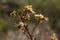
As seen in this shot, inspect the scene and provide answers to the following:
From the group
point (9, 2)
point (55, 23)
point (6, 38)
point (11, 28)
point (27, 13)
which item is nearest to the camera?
point (27, 13)

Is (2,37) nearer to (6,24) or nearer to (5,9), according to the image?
(6,24)

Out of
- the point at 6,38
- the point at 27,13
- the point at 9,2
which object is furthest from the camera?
the point at 9,2

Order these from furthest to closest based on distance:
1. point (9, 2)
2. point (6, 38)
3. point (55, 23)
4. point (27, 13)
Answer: point (9, 2) → point (55, 23) → point (6, 38) → point (27, 13)

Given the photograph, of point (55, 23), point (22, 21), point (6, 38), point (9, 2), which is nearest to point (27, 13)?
point (22, 21)

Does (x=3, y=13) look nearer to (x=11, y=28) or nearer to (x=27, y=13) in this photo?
(x=11, y=28)

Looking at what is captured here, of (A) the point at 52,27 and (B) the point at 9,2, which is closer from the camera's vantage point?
(A) the point at 52,27

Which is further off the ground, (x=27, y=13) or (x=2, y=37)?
(x=27, y=13)

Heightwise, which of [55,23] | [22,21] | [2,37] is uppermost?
[22,21]

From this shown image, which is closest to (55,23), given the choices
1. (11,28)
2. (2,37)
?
(11,28)

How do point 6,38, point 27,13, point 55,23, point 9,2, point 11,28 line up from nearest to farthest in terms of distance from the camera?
point 27,13
point 6,38
point 11,28
point 55,23
point 9,2
